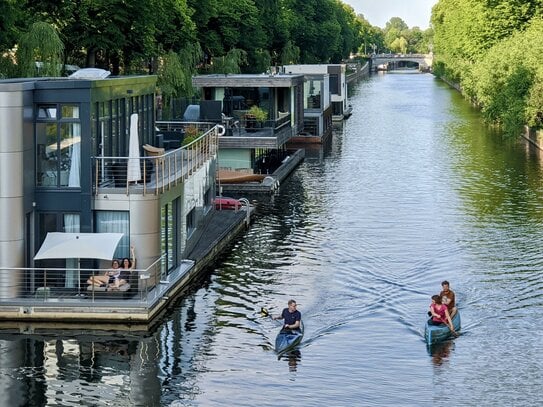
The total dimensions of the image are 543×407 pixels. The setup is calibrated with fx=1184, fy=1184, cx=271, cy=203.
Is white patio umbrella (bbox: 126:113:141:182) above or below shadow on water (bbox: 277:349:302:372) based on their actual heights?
above

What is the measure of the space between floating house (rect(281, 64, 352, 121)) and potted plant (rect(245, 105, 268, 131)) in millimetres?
36094

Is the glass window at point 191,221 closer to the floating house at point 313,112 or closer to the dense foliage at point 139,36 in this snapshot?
the dense foliage at point 139,36

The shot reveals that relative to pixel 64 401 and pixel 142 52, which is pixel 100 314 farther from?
pixel 142 52

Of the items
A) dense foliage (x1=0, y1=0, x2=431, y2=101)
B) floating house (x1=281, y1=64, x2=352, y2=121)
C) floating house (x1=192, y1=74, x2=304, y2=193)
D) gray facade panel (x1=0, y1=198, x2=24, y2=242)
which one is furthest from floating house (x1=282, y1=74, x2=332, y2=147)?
gray facade panel (x1=0, y1=198, x2=24, y2=242)

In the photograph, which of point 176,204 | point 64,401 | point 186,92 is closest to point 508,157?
point 186,92

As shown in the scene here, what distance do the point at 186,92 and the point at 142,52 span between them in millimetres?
4369

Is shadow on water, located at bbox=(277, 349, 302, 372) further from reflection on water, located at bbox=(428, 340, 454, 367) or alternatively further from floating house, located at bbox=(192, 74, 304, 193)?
floating house, located at bbox=(192, 74, 304, 193)

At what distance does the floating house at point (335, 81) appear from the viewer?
11200cm

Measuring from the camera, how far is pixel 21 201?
39094mm

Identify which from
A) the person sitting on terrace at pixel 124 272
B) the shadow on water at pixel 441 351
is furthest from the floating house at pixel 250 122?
the shadow on water at pixel 441 351

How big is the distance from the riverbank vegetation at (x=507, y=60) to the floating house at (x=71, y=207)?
55548 millimetres

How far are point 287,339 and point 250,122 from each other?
3913 cm

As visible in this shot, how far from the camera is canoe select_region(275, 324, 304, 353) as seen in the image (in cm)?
3625

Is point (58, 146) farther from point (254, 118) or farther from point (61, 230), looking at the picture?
point (254, 118)
